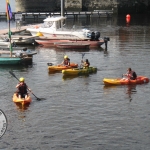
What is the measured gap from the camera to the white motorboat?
57.7 meters

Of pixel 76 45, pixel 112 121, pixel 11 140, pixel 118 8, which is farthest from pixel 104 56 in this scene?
pixel 118 8

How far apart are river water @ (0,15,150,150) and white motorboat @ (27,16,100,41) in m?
7.49

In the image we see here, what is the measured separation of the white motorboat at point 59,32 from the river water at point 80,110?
7.49 meters

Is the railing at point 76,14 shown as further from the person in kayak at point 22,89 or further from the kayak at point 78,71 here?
the person in kayak at point 22,89

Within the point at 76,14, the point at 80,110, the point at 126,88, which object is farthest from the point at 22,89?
the point at 76,14

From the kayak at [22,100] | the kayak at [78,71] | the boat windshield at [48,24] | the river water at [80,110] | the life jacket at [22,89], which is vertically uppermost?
the boat windshield at [48,24]

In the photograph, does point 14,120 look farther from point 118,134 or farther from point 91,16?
point 91,16

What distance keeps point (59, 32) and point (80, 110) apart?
28286mm

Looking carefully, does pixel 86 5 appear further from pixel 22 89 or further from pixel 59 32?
pixel 22 89

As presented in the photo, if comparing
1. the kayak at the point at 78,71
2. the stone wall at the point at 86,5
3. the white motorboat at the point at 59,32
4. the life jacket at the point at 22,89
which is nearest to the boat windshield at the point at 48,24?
the white motorboat at the point at 59,32

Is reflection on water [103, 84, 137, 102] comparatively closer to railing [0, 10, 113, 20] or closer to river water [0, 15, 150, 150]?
river water [0, 15, 150, 150]

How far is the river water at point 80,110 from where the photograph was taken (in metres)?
26.1

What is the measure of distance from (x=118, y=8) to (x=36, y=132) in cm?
7755

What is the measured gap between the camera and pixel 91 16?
94.7 meters
